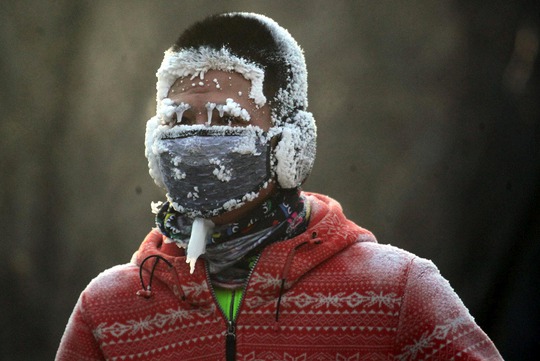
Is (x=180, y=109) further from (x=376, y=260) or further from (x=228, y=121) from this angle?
(x=376, y=260)

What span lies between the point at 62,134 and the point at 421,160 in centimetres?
194

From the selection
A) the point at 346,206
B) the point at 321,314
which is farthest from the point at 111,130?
the point at 321,314

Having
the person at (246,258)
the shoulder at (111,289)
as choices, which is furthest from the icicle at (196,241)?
the shoulder at (111,289)

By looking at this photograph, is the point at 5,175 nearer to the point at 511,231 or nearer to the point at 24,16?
the point at 24,16

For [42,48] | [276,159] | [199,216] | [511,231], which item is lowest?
[511,231]

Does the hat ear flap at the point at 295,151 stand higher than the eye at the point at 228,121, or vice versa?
the eye at the point at 228,121

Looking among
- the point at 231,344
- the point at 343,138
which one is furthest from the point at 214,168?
the point at 343,138

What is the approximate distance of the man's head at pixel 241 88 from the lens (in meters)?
2.10

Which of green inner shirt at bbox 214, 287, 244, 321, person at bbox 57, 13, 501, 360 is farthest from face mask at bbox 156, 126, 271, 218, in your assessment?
green inner shirt at bbox 214, 287, 244, 321

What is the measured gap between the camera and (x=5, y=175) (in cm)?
387

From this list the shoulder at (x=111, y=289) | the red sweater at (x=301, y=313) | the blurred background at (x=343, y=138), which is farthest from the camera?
the blurred background at (x=343, y=138)

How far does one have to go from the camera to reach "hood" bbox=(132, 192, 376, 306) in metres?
2.03

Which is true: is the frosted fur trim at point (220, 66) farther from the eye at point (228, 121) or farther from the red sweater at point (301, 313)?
the red sweater at point (301, 313)

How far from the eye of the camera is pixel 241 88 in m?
2.10
